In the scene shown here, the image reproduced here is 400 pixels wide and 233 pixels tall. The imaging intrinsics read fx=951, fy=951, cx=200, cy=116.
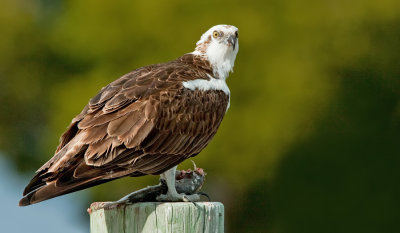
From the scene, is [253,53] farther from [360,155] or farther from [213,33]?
[213,33]

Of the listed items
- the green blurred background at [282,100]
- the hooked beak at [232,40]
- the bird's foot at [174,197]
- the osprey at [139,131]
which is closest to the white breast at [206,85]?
the osprey at [139,131]

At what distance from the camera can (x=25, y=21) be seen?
80.4ft

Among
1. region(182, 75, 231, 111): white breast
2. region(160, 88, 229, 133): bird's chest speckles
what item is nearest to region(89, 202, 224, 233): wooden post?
region(160, 88, 229, 133): bird's chest speckles

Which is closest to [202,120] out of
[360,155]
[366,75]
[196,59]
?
[196,59]

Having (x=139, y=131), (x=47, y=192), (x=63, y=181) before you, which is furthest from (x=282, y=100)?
(x=47, y=192)

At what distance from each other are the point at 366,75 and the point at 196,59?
13.0 metres

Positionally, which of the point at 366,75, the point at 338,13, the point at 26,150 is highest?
the point at 338,13

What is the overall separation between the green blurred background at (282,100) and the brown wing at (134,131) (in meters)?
10.7

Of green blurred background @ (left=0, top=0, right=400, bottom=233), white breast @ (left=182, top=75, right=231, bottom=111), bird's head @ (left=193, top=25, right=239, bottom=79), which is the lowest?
green blurred background @ (left=0, top=0, right=400, bottom=233)

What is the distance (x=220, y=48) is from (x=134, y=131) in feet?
6.41

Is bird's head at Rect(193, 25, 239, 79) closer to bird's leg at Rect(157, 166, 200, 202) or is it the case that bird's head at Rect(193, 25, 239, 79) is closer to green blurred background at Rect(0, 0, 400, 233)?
bird's leg at Rect(157, 166, 200, 202)

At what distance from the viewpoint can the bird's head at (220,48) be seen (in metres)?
9.16

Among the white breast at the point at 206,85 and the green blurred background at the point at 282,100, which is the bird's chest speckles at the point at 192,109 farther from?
the green blurred background at the point at 282,100

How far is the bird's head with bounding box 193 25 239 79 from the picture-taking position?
916 cm
